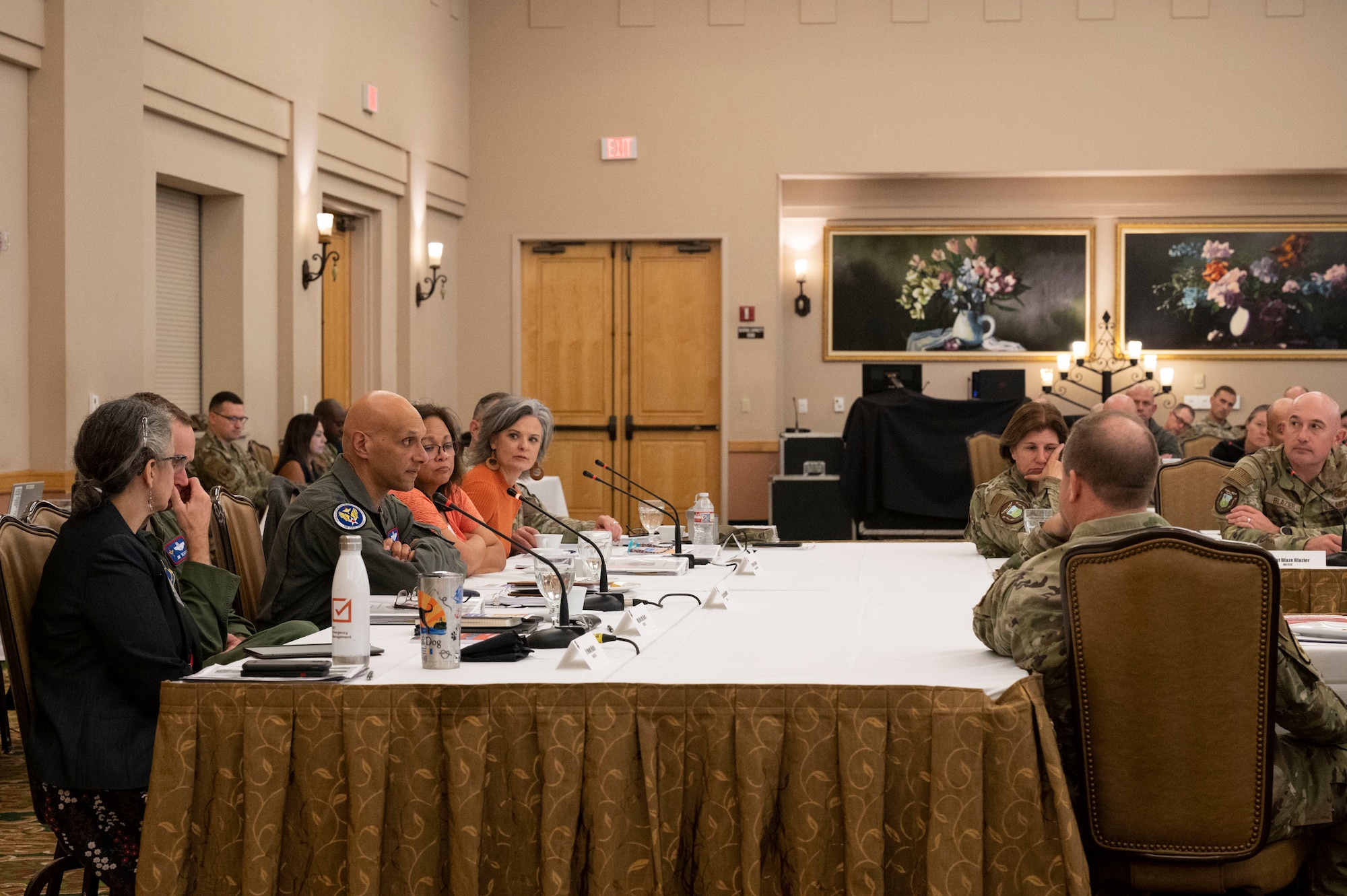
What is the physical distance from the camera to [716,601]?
3.24 meters

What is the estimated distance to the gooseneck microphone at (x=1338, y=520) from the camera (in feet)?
12.9

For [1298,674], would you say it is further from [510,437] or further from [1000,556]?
[510,437]

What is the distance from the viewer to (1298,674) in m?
2.32

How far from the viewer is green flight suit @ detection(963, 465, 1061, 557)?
454cm

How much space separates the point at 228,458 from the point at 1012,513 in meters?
4.19

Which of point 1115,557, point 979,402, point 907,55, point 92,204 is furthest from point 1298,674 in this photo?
point 907,55

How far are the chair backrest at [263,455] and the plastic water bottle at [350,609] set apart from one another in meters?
5.18

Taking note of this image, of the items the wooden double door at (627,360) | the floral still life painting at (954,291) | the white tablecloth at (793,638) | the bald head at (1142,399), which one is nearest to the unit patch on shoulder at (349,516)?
the white tablecloth at (793,638)

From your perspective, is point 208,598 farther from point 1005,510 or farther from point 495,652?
point 1005,510

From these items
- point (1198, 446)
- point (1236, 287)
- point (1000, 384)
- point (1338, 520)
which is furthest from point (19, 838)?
point (1236, 287)

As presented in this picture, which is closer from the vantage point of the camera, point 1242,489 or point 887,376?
point 1242,489

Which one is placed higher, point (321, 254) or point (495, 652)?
point (321, 254)

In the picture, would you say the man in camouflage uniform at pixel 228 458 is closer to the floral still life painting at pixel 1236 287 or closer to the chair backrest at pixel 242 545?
the chair backrest at pixel 242 545

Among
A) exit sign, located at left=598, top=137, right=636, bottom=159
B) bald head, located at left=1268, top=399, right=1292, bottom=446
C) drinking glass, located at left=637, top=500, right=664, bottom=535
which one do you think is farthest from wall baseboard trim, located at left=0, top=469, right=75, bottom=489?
exit sign, located at left=598, top=137, right=636, bottom=159
